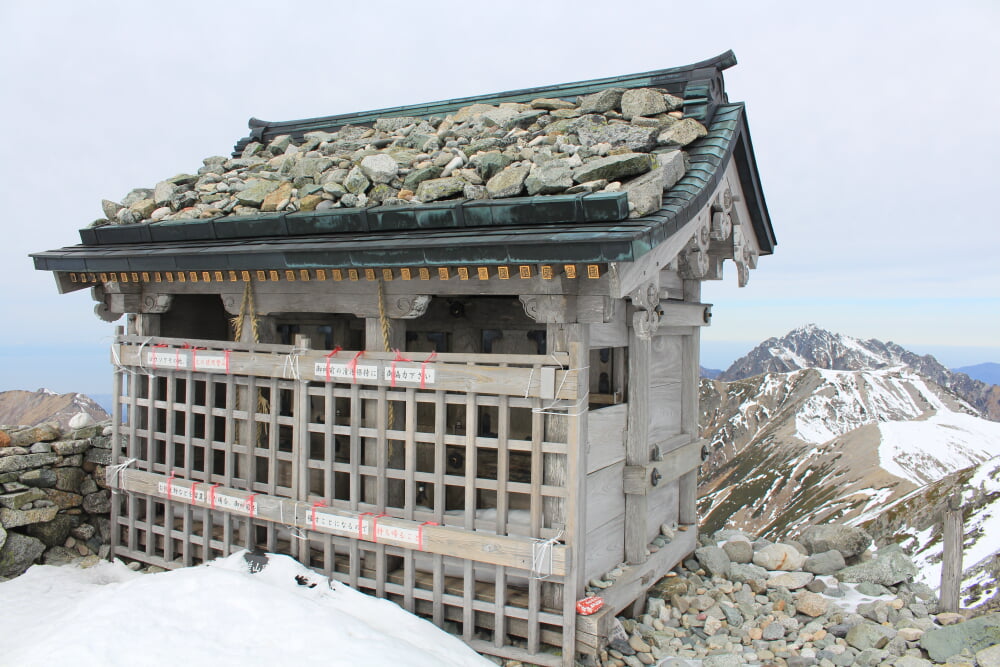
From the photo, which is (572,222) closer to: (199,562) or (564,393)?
(564,393)

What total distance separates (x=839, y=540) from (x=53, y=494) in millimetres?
9394

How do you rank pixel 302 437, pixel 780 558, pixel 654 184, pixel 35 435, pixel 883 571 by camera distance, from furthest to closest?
pixel 35 435
pixel 780 558
pixel 883 571
pixel 302 437
pixel 654 184

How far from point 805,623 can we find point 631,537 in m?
1.88

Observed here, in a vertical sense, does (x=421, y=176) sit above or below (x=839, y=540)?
above

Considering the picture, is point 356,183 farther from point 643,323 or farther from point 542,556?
point 542,556

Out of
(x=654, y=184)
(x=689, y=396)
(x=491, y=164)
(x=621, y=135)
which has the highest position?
(x=621, y=135)

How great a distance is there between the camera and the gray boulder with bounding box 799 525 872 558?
27.9 feet

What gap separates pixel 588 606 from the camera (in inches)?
232

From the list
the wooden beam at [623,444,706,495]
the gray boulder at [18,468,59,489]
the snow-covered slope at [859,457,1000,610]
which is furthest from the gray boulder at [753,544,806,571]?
the gray boulder at [18,468,59,489]

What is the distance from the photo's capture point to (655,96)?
779 cm

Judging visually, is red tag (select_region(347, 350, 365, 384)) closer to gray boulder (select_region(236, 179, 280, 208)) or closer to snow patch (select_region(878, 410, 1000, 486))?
gray boulder (select_region(236, 179, 280, 208))

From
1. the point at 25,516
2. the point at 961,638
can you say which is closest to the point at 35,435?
the point at 25,516

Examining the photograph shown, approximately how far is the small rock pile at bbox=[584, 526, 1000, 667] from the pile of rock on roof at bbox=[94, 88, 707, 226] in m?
4.06

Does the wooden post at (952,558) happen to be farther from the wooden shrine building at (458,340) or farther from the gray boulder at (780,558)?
the wooden shrine building at (458,340)
